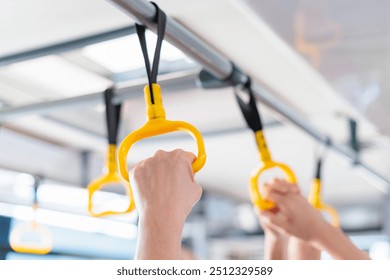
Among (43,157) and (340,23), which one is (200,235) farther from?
(340,23)

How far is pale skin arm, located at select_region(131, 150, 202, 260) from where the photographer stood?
21.4 inches

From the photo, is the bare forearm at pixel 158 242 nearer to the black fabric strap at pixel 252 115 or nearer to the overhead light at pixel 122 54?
the black fabric strap at pixel 252 115

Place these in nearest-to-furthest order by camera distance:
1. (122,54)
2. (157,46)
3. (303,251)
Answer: (157,46)
(303,251)
(122,54)

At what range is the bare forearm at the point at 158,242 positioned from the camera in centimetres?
54

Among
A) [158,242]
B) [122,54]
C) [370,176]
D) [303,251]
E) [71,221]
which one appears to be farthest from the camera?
[71,221]

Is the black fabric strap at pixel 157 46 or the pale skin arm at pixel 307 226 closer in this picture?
the black fabric strap at pixel 157 46

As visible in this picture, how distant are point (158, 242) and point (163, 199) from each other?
5 centimetres

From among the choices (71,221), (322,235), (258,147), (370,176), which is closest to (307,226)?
(322,235)

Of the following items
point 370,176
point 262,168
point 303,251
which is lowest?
point 303,251

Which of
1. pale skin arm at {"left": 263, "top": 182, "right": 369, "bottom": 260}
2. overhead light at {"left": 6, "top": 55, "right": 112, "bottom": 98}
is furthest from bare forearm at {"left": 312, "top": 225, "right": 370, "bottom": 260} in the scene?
overhead light at {"left": 6, "top": 55, "right": 112, "bottom": 98}

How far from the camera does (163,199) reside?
57cm

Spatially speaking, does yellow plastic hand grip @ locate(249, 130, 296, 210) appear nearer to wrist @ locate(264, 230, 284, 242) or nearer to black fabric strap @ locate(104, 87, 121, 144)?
wrist @ locate(264, 230, 284, 242)

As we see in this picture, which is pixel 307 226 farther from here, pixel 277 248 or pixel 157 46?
pixel 157 46

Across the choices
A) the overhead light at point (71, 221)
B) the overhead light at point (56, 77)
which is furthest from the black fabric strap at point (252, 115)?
the overhead light at point (71, 221)
